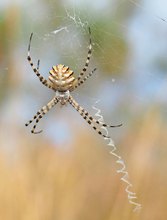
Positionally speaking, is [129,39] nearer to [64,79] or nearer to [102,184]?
[64,79]

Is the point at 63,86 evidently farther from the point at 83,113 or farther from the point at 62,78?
the point at 83,113

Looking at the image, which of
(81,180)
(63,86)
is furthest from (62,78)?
(81,180)

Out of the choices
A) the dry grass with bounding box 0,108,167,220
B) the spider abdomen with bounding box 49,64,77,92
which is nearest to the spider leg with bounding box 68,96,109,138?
the spider abdomen with bounding box 49,64,77,92

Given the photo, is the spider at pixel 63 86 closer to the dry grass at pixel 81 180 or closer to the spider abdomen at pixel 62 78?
the spider abdomen at pixel 62 78

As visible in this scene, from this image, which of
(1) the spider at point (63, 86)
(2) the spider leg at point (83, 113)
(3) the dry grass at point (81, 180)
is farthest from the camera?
(2) the spider leg at point (83, 113)

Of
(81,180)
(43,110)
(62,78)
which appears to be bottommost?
(81,180)

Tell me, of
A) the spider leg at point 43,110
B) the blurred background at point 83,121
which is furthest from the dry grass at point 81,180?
the spider leg at point 43,110

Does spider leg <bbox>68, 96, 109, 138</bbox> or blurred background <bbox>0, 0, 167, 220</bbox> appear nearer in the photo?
blurred background <bbox>0, 0, 167, 220</bbox>

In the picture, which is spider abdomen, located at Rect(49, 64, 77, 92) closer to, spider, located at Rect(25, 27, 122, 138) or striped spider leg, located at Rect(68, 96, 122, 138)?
spider, located at Rect(25, 27, 122, 138)
